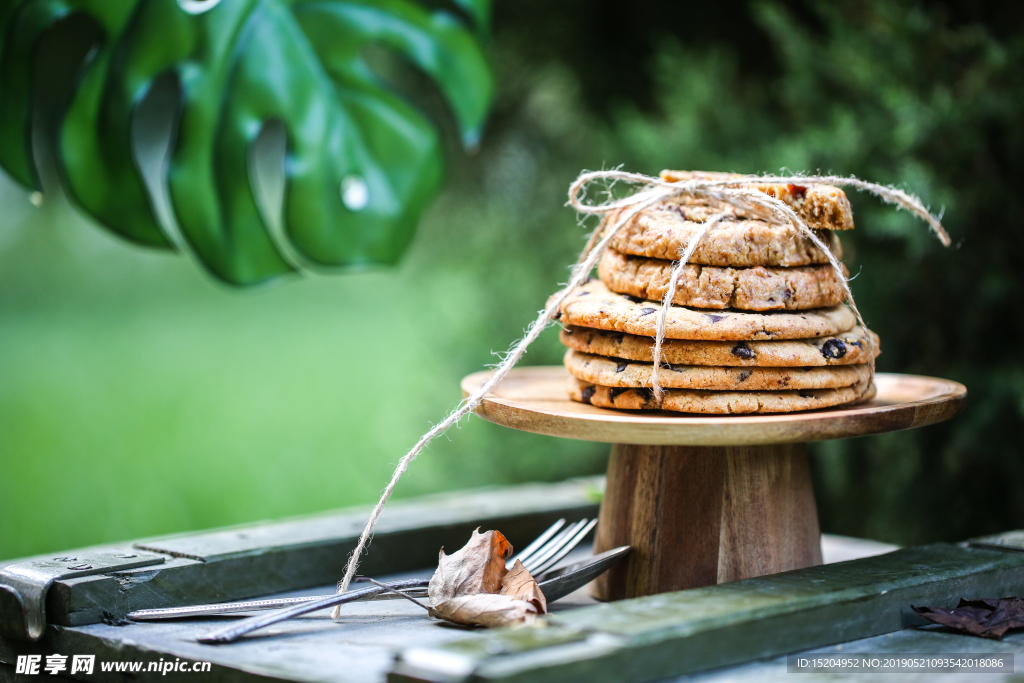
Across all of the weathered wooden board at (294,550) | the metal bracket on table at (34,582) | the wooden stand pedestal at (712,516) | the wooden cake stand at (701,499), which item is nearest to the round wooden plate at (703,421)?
the wooden cake stand at (701,499)

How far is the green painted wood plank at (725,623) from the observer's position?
2.29ft

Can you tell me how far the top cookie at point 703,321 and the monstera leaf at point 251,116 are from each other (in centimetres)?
71

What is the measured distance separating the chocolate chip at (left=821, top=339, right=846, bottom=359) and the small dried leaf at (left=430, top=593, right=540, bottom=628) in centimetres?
38

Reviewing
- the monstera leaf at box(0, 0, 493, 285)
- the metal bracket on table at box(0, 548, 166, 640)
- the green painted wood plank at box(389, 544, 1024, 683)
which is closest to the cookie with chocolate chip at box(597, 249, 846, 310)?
the green painted wood plank at box(389, 544, 1024, 683)

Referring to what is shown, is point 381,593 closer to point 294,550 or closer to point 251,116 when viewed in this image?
point 294,550

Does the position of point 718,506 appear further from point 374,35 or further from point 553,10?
point 553,10

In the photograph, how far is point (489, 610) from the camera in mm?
921

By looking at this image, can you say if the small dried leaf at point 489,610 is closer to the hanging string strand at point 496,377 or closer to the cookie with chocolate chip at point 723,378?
the hanging string strand at point 496,377

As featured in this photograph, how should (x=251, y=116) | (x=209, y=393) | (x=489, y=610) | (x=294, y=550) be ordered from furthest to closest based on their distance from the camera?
(x=209, y=393)
(x=251, y=116)
(x=294, y=550)
(x=489, y=610)

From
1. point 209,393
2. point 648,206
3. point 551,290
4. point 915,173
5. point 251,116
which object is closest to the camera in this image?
point 648,206

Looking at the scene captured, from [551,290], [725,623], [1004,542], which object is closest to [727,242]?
[725,623]

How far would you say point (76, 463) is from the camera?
284 cm

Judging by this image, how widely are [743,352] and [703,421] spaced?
0.11 meters

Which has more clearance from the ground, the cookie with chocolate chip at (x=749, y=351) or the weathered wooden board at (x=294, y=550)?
the cookie with chocolate chip at (x=749, y=351)
